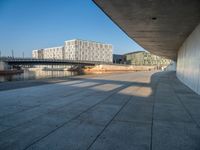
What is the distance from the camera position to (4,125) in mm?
4758

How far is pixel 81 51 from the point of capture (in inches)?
4887

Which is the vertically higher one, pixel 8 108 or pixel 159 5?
pixel 159 5

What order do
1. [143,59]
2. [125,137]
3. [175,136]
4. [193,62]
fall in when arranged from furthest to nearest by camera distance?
1. [143,59]
2. [193,62]
3. [175,136]
4. [125,137]

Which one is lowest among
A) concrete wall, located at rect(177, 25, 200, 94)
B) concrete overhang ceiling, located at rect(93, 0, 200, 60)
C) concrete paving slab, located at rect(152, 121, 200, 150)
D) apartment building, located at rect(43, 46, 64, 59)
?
concrete paving slab, located at rect(152, 121, 200, 150)

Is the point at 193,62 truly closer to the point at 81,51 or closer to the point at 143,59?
the point at 81,51

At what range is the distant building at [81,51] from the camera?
122 meters

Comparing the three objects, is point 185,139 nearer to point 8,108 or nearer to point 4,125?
point 4,125

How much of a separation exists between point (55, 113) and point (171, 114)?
396 centimetres

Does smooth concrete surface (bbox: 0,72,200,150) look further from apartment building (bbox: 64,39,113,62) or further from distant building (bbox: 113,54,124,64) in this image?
distant building (bbox: 113,54,124,64)

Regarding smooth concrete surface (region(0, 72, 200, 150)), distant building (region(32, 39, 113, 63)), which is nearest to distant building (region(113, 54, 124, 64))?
distant building (region(32, 39, 113, 63))

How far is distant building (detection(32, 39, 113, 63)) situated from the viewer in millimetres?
121750

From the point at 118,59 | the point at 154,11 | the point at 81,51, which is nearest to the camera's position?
the point at 154,11

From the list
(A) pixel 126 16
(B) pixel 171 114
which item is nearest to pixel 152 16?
(A) pixel 126 16

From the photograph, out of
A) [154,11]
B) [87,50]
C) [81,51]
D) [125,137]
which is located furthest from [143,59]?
[125,137]
